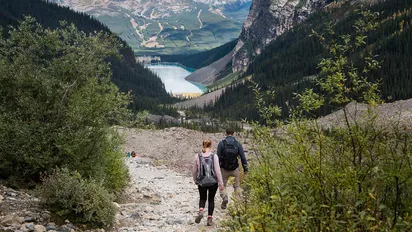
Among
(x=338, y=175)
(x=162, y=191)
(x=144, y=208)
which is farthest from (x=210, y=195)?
(x=162, y=191)

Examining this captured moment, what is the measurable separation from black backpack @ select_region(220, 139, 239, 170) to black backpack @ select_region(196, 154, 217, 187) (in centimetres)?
136

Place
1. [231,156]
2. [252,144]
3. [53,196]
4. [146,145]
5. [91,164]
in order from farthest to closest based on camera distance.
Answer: [146,145]
[91,164]
[231,156]
[53,196]
[252,144]

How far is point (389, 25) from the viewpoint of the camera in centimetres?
15662

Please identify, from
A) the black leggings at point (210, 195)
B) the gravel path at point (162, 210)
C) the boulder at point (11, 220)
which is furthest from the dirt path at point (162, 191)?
the boulder at point (11, 220)

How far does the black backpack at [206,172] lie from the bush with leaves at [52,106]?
4621 millimetres

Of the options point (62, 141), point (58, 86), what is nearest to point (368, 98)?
point (62, 141)

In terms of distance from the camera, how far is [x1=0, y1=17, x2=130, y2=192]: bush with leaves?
543 inches

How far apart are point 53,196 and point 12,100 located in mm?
5321

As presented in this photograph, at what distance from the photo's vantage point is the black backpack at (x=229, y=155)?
13.4 metres

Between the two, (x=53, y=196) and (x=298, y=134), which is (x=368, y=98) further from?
(x=53, y=196)

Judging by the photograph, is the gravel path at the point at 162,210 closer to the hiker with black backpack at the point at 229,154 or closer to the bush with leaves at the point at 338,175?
the bush with leaves at the point at 338,175

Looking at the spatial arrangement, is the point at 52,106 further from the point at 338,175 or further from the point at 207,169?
the point at 338,175

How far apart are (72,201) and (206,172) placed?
4022 millimetres

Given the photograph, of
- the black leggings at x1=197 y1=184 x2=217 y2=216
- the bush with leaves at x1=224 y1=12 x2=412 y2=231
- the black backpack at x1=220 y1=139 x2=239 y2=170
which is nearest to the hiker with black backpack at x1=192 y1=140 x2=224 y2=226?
the black leggings at x1=197 y1=184 x2=217 y2=216
